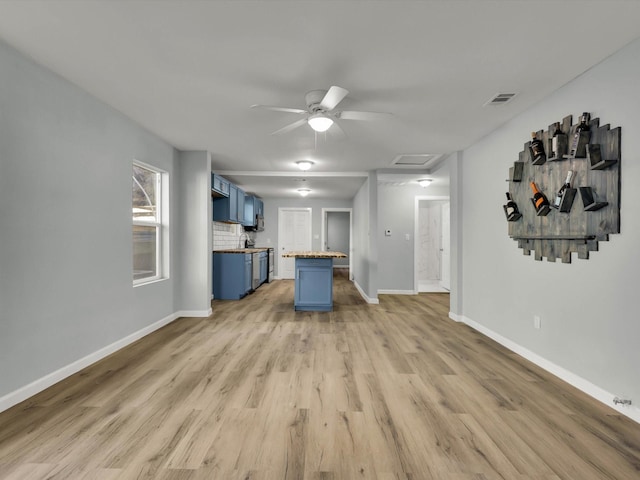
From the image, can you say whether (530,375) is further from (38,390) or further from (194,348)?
(38,390)

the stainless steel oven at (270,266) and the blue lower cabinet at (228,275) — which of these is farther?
the stainless steel oven at (270,266)

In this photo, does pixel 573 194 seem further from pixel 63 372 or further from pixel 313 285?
pixel 63 372

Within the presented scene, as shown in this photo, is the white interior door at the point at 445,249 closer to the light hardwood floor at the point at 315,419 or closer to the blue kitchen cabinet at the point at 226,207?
the light hardwood floor at the point at 315,419

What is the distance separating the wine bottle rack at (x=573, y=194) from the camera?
91.4 inches

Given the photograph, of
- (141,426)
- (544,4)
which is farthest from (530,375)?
(141,426)

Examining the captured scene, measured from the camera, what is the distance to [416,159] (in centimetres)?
537

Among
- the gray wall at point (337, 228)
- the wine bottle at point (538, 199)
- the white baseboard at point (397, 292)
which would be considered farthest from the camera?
the gray wall at point (337, 228)

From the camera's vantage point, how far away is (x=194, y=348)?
11.6ft

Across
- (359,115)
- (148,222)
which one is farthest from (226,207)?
(359,115)

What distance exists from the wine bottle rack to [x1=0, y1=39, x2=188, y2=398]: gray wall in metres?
4.03

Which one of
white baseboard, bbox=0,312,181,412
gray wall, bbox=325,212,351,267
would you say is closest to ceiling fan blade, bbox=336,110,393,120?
white baseboard, bbox=0,312,181,412

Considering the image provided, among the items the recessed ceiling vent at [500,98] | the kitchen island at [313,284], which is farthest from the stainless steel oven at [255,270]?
the recessed ceiling vent at [500,98]

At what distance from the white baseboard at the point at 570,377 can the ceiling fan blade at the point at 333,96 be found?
112 inches

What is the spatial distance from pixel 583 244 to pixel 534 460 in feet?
5.35
